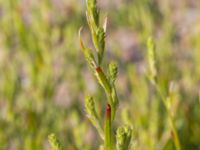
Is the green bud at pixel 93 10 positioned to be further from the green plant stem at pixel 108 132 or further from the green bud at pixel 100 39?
the green plant stem at pixel 108 132

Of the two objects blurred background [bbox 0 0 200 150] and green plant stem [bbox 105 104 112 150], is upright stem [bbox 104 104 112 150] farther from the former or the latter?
blurred background [bbox 0 0 200 150]

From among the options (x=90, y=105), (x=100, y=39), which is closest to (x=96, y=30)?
(x=100, y=39)

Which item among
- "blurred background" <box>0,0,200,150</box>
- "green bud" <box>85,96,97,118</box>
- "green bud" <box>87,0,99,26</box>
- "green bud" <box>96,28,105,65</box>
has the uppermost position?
"green bud" <box>87,0,99,26</box>

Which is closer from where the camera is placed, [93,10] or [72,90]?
[93,10]

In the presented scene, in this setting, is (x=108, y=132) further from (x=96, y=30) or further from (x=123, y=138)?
(x=96, y=30)

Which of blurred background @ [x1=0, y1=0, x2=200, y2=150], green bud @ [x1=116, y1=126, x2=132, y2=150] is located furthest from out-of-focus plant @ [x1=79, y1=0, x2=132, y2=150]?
blurred background @ [x1=0, y1=0, x2=200, y2=150]

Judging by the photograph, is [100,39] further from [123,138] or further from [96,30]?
[123,138]

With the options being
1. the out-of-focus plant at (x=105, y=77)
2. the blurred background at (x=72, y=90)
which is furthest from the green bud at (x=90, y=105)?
the blurred background at (x=72, y=90)

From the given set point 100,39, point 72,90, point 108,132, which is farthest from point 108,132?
point 72,90

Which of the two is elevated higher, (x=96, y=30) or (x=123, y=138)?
(x=96, y=30)

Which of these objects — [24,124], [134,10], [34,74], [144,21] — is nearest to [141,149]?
[24,124]

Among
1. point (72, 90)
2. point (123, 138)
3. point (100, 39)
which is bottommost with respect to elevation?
point (72, 90)
